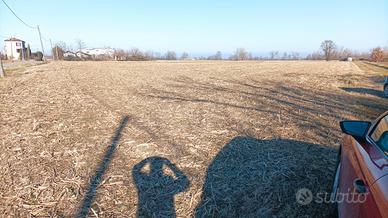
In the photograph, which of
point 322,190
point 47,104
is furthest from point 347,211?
point 47,104

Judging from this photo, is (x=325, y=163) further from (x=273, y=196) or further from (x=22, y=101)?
(x=22, y=101)

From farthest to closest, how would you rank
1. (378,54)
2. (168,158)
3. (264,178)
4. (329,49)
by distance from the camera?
(329,49) < (378,54) < (168,158) < (264,178)

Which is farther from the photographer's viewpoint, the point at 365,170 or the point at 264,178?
the point at 264,178

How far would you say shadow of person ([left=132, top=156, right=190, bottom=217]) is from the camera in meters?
3.58

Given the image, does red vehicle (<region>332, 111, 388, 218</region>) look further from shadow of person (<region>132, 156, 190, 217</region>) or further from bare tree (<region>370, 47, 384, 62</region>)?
bare tree (<region>370, 47, 384, 62</region>)

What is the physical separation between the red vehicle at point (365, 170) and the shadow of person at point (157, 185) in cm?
206

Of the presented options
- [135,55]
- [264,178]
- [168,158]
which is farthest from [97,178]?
[135,55]

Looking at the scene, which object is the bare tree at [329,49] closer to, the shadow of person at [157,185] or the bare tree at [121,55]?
the bare tree at [121,55]

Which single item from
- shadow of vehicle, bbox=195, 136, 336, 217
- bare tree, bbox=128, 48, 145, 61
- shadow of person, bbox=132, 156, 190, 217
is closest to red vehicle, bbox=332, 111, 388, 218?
shadow of vehicle, bbox=195, 136, 336, 217

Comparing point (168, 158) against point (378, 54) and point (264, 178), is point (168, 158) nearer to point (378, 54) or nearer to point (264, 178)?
point (264, 178)

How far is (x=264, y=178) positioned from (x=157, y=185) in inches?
62.9

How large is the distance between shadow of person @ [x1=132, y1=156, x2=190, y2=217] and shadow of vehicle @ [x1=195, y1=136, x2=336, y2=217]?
15.9 inches

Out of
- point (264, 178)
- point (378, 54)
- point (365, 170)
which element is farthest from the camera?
point (378, 54)

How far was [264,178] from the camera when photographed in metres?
4.22
